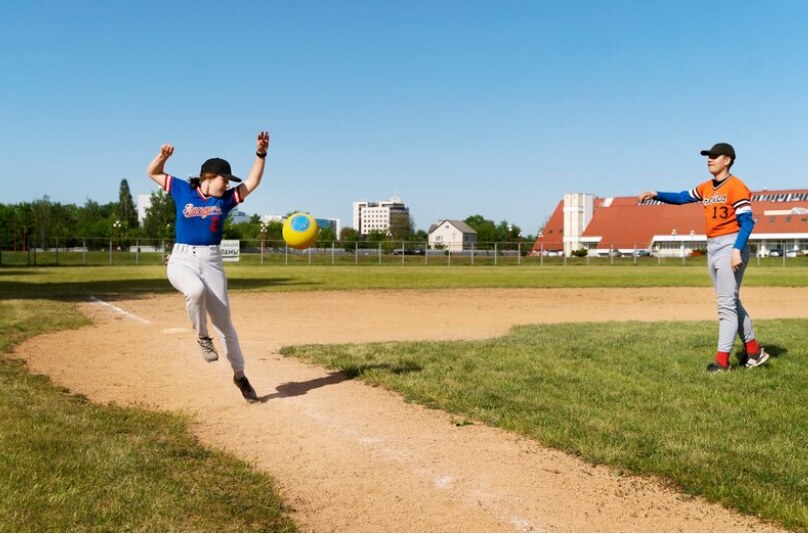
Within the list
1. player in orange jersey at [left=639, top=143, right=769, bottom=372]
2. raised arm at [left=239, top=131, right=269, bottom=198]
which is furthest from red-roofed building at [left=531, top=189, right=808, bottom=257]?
raised arm at [left=239, top=131, right=269, bottom=198]

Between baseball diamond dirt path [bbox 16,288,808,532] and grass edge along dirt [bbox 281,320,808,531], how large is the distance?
0.23 m

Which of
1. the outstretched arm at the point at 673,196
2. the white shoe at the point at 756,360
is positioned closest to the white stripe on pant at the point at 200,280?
the outstretched arm at the point at 673,196

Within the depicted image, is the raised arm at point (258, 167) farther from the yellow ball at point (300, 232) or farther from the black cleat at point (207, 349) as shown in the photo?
the yellow ball at point (300, 232)

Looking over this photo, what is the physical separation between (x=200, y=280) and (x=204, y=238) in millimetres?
355

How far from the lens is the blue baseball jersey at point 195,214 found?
5.99m

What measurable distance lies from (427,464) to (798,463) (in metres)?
2.25

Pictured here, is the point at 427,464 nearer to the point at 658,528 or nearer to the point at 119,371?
the point at 658,528

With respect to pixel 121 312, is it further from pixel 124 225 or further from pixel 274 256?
pixel 124 225

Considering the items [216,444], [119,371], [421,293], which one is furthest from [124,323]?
[421,293]

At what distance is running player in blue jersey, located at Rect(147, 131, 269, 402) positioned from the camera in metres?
5.98

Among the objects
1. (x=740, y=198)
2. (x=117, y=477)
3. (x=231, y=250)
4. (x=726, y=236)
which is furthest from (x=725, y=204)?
(x=231, y=250)

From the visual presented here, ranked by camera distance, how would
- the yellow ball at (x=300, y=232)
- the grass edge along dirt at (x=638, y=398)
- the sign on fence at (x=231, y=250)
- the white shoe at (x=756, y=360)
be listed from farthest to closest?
the sign on fence at (x=231, y=250)
the yellow ball at (x=300, y=232)
the white shoe at (x=756, y=360)
the grass edge along dirt at (x=638, y=398)

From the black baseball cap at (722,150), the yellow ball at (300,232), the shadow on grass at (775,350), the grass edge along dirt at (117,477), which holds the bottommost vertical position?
the grass edge along dirt at (117,477)

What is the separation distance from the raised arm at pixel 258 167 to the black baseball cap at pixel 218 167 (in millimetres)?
149
